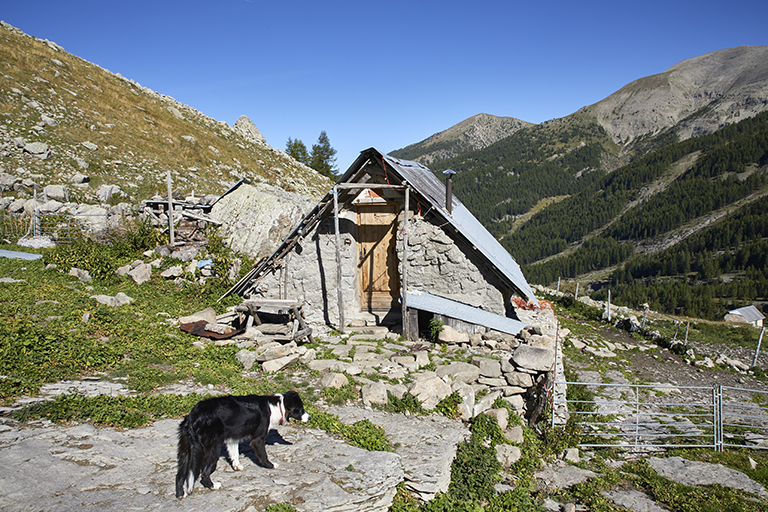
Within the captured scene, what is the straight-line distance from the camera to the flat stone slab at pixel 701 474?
6293 millimetres

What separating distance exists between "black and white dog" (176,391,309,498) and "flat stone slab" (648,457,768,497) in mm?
6587

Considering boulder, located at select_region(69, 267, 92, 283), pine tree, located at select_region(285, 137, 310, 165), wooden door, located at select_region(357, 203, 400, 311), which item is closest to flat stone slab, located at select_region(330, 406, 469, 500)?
wooden door, located at select_region(357, 203, 400, 311)

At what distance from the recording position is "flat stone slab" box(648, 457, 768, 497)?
6293 mm

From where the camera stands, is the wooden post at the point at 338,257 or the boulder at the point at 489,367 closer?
the boulder at the point at 489,367

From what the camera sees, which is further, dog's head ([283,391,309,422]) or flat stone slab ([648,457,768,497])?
flat stone slab ([648,457,768,497])

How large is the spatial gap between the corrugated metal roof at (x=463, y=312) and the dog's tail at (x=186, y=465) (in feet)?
23.7

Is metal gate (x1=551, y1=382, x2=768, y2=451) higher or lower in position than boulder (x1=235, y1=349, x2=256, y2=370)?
lower

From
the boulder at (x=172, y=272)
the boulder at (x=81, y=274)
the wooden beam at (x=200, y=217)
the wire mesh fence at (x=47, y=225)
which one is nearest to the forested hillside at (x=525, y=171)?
the wooden beam at (x=200, y=217)

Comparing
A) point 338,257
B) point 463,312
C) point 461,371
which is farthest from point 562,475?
point 338,257

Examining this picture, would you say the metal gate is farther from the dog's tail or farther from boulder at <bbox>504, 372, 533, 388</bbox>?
the dog's tail

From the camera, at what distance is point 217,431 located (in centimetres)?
418

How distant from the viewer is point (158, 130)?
27047 mm

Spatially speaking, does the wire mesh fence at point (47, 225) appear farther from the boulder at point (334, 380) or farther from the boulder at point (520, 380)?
the boulder at point (520, 380)

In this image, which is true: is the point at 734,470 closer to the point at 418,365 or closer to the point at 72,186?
the point at 418,365
